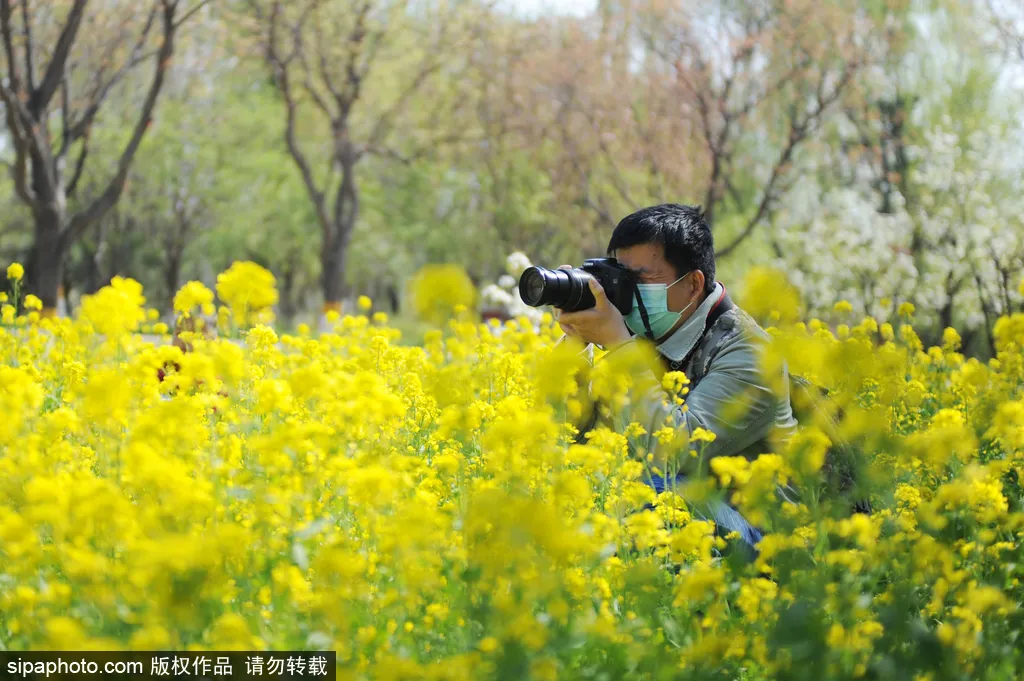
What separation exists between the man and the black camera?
0.04m

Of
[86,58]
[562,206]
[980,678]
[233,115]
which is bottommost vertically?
[980,678]

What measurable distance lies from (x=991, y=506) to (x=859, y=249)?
1610cm

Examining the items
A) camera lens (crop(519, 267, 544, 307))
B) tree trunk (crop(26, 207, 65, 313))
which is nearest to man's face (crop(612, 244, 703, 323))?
camera lens (crop(519, 267, 544, 307))

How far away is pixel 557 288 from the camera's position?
330cm

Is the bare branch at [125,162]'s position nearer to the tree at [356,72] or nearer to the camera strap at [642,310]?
the tree at [356,72]

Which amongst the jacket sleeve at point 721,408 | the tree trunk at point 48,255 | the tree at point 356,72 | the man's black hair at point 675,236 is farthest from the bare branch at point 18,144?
the jacket sleeve at point 721,408

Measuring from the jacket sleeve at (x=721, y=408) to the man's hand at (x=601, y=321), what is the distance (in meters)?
0.22

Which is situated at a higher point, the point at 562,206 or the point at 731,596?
the point at 562,206

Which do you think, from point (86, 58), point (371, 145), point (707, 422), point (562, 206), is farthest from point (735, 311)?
point (562, 206)

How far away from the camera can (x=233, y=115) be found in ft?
99.1

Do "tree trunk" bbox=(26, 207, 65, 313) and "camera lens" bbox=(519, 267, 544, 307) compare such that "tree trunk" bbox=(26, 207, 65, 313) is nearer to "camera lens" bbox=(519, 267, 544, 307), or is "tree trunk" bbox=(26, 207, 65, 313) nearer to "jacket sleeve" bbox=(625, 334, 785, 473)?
"camera lens" bbox=(519, 267, 544, 307)

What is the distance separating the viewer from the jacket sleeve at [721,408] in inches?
128

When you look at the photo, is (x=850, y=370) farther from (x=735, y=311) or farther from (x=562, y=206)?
(x=562, y=206)

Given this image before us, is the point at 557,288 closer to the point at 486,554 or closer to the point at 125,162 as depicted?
the point at 486,554
